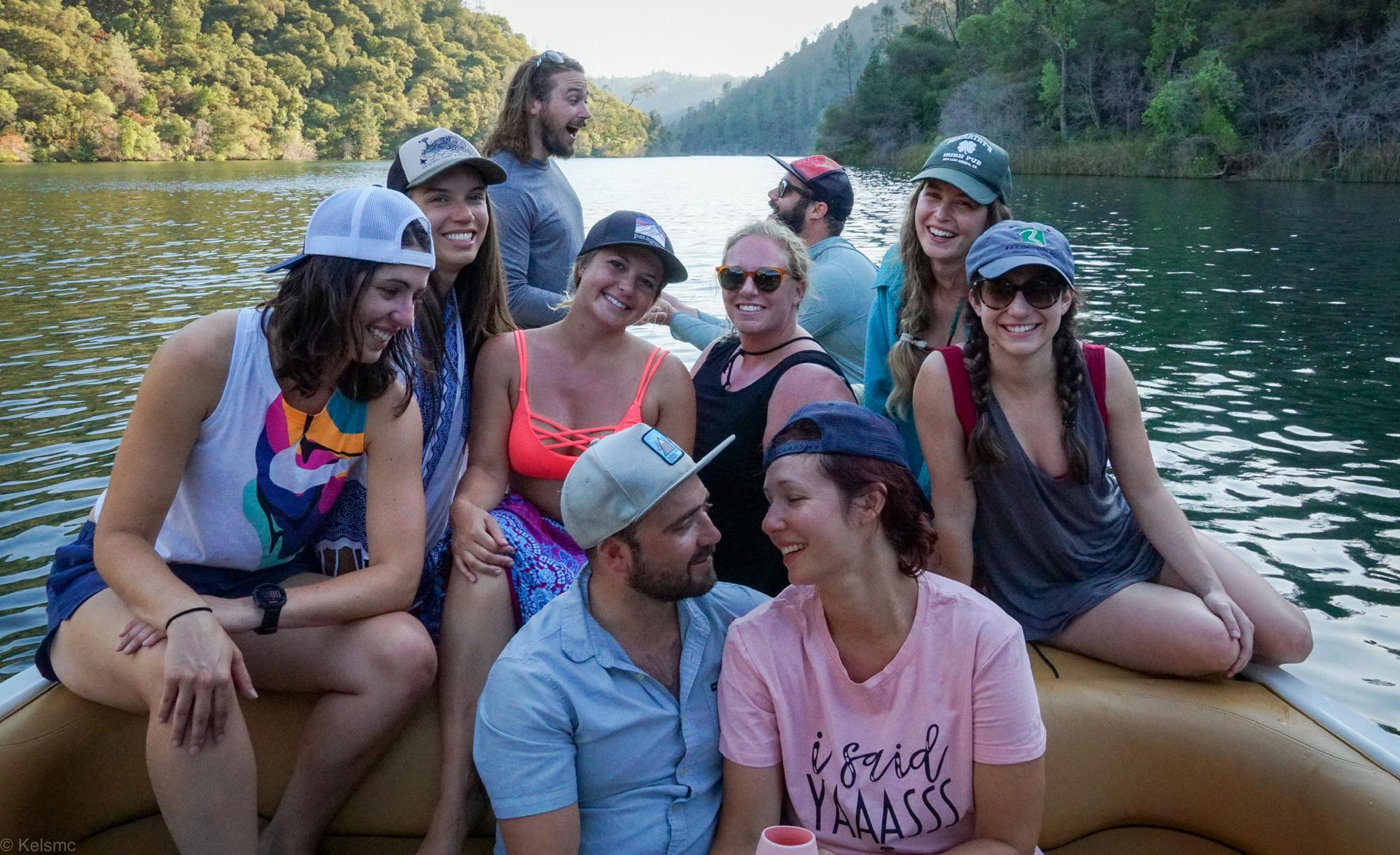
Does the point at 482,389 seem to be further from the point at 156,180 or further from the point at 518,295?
the point at 156,180

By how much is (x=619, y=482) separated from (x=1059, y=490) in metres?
1.27

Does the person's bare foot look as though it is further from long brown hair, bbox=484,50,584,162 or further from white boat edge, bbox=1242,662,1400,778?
long brown hair, bbox=484,50,584,162

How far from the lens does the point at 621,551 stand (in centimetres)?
214

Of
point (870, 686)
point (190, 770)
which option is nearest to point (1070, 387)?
point (870, 686)

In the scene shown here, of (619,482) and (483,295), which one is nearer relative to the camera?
(619,482)

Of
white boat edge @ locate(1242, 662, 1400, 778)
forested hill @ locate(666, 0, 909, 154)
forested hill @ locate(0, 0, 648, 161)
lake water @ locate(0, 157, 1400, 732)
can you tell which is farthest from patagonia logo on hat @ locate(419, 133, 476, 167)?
forested hill @ locate(666, 0, 909, 154)

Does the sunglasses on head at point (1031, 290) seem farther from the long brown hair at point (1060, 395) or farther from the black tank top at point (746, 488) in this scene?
the black tank top at point (746, 488)

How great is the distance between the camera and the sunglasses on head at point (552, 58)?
4418mm

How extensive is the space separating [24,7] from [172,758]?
6094cm

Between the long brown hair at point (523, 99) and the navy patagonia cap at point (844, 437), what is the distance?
268 cm

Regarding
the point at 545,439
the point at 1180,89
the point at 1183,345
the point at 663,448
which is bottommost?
the point at 1183,345

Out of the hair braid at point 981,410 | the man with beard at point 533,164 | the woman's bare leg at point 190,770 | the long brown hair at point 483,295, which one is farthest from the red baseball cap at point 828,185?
the woman's bare leg at point 190,770

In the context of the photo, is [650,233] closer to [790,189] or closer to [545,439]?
[545,439]

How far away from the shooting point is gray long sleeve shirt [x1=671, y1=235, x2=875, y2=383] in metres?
4.05
